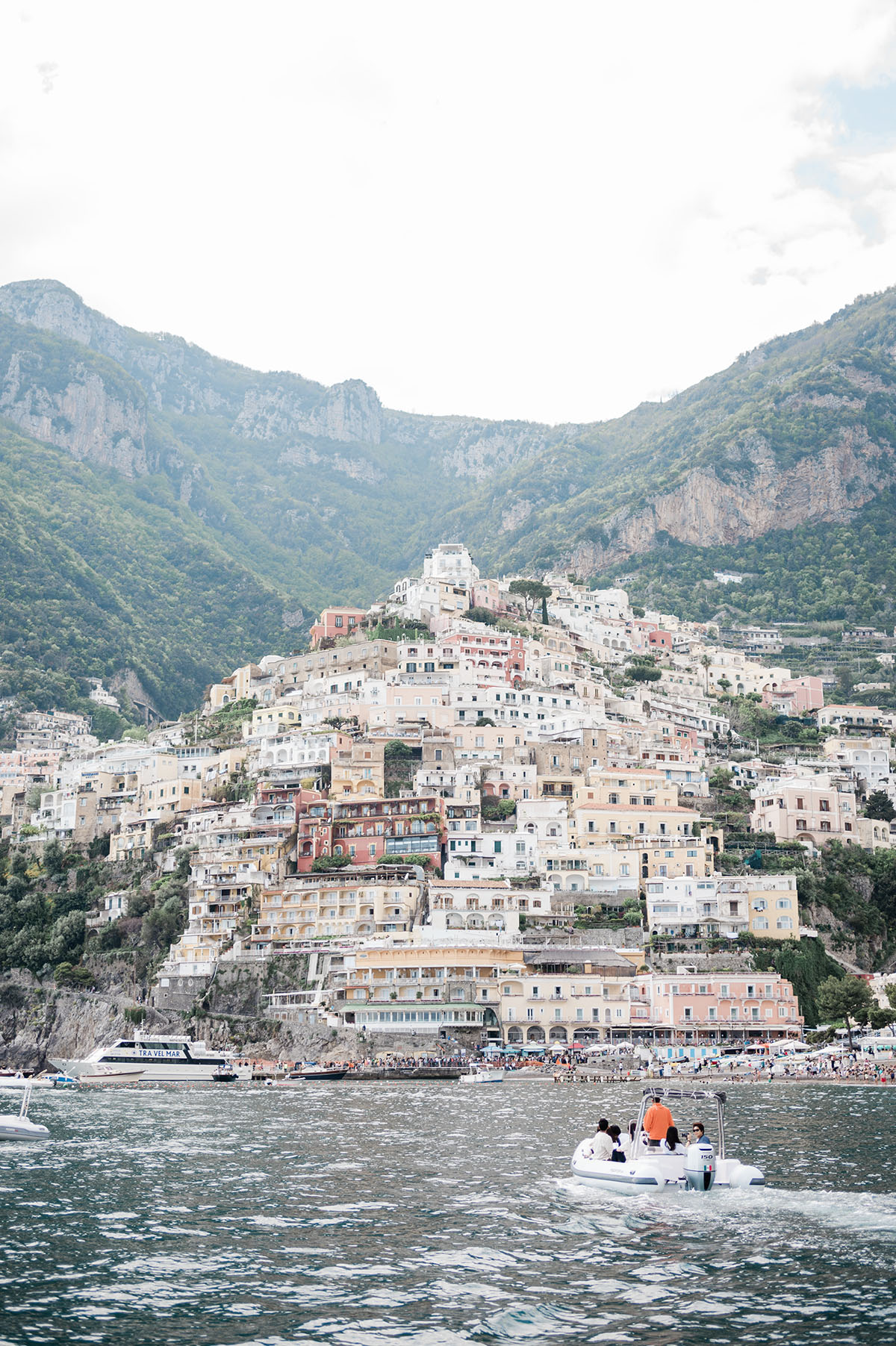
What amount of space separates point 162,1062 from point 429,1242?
5717 centimetres

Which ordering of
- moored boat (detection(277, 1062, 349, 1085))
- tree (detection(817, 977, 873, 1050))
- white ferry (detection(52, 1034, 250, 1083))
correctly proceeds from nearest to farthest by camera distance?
1. moored boat (detection(277, 1062, 349, 1085))
2. white ferry (detection(52, 1034, 250, 1083))
3. tree (detection(817, 977, 873, 1050))

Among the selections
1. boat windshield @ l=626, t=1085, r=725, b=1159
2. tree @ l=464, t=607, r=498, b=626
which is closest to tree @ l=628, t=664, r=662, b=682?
tree @ l=464, t=607, r=498, b=626

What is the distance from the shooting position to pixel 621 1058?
82875mm

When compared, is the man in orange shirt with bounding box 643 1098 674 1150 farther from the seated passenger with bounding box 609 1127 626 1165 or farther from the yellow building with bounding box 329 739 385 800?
the yellow building with bounding box 329 739 385 800

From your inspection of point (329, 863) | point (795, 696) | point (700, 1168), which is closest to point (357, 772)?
point (329, 863)

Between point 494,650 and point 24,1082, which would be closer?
point 24,1082

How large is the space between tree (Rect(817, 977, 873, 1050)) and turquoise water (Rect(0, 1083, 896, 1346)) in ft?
118

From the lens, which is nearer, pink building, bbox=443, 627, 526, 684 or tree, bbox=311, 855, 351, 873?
tree, bbox=311, 855, 351, 873

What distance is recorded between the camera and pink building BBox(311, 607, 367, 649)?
5965 inches

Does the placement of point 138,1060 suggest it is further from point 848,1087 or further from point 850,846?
point 850,846

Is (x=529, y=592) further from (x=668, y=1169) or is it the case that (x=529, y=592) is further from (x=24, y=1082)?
(x=668, y=1169)

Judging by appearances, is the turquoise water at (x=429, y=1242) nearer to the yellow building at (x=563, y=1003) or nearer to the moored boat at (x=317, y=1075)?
the moored boat at (x=317, y=1075)

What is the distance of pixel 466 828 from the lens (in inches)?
4203

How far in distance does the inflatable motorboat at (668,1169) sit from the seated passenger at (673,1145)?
6 cm
